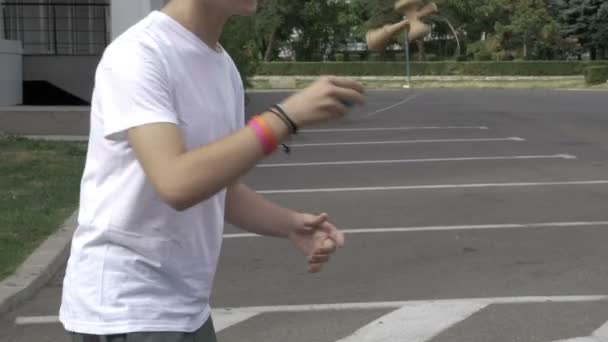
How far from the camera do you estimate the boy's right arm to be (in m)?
2.13

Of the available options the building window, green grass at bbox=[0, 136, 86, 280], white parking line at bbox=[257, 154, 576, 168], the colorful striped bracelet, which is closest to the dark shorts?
the colorful striped bracelet

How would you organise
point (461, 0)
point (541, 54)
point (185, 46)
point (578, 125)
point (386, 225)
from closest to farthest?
point (461, 0), point (185, 46), point (386, 225), point (578, 125), point (541, 54)

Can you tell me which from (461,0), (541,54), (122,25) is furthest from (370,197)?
(541,54)

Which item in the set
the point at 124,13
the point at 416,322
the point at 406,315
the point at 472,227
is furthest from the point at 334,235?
the point at 124,13

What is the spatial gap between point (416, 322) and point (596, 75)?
4189cm

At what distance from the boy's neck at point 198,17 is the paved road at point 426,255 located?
38cm

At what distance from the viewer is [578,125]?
2219 cm

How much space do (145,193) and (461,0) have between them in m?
0.82

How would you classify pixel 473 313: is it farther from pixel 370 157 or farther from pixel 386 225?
pixel 370 157

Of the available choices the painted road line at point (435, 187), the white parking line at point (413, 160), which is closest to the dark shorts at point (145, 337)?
the painted road line at point (435, 187)

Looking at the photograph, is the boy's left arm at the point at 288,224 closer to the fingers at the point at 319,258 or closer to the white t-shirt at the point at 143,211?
the fingers at the point at 319,258

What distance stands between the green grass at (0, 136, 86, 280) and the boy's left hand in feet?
16.8

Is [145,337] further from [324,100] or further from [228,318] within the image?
[228,318]

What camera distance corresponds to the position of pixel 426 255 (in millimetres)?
8508
